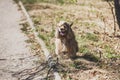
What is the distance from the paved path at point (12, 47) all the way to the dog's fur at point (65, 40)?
1006 mm

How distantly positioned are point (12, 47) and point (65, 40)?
308 centimetres

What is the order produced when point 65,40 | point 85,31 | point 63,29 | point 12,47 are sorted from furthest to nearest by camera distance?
point 85,31 → point 12,47 → point 65,40 → point 63,29

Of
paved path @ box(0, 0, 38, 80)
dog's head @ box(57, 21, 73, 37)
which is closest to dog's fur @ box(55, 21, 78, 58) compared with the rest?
dog's head @ box(57, 21, 73, 37)

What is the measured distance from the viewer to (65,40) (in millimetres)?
9703

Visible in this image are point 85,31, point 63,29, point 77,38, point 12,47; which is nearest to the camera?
point 63,29

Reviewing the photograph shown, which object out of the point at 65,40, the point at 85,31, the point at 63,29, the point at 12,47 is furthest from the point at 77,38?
the point at 63,29

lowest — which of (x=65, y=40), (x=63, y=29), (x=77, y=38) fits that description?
(x=77, y=38)

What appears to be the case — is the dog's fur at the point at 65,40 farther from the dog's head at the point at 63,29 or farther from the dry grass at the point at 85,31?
the dry grass at the point at 85,31

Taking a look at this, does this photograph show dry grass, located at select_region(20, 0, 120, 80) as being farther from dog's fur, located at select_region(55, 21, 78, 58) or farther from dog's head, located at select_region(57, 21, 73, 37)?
dog's head, located at select_region(57, 21, 73, 37)

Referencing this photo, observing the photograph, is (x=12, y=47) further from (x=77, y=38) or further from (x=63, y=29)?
(x=63, y=29)

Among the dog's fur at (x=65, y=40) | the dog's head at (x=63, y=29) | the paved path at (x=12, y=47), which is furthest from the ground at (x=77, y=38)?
the dog's head at (x=63, y=29)

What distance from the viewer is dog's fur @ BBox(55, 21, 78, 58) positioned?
9.49 metres

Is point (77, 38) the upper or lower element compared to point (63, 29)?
lower

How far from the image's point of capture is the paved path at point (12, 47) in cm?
1017
